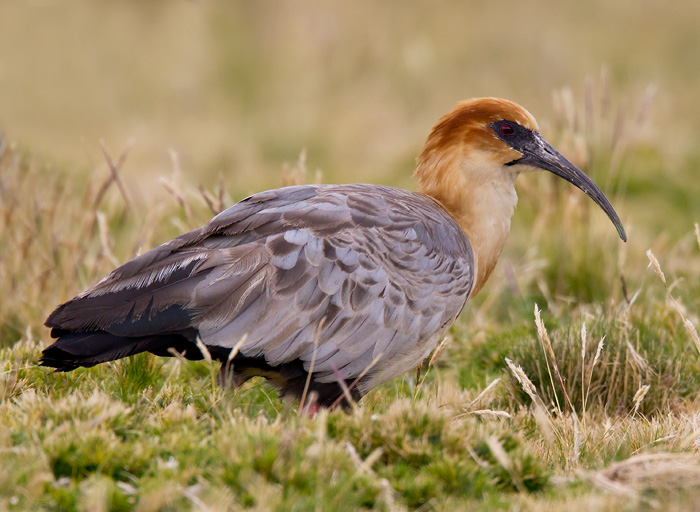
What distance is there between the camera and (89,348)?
4031 mm

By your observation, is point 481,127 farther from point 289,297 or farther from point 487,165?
point 289,297

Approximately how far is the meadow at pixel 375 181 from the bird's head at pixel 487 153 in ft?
2.78

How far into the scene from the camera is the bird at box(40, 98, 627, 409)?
4133mm

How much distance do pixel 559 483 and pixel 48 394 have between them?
2.43 metres

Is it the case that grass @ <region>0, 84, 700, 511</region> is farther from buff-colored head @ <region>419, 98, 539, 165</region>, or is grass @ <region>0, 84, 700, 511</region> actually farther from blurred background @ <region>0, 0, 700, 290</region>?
blurred background @ <region>0, 0, 700, 290</region>

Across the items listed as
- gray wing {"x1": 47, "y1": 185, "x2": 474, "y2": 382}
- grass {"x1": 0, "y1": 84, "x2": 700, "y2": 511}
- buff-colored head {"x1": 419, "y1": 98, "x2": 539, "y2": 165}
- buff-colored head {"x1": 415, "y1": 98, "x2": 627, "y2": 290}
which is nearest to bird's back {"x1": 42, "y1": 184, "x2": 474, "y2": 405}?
gray wing {"x1": 47, "y1": 185, "x2": 474, "y2": 382}

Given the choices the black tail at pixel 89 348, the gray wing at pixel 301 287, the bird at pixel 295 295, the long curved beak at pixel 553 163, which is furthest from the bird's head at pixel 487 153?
the black tail at pixel 89 348

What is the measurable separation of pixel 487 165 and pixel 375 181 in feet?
18.3

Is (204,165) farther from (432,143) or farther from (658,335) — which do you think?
(658,335)

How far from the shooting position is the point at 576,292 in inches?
273

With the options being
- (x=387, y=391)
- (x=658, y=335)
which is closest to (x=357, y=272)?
(x=387, y=391)

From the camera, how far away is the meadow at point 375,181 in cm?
332

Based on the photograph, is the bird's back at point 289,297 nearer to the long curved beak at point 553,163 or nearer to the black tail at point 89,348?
the black tail at point 89,348

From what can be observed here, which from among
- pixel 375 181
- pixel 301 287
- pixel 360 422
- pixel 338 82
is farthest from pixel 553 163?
pixel 338 82
